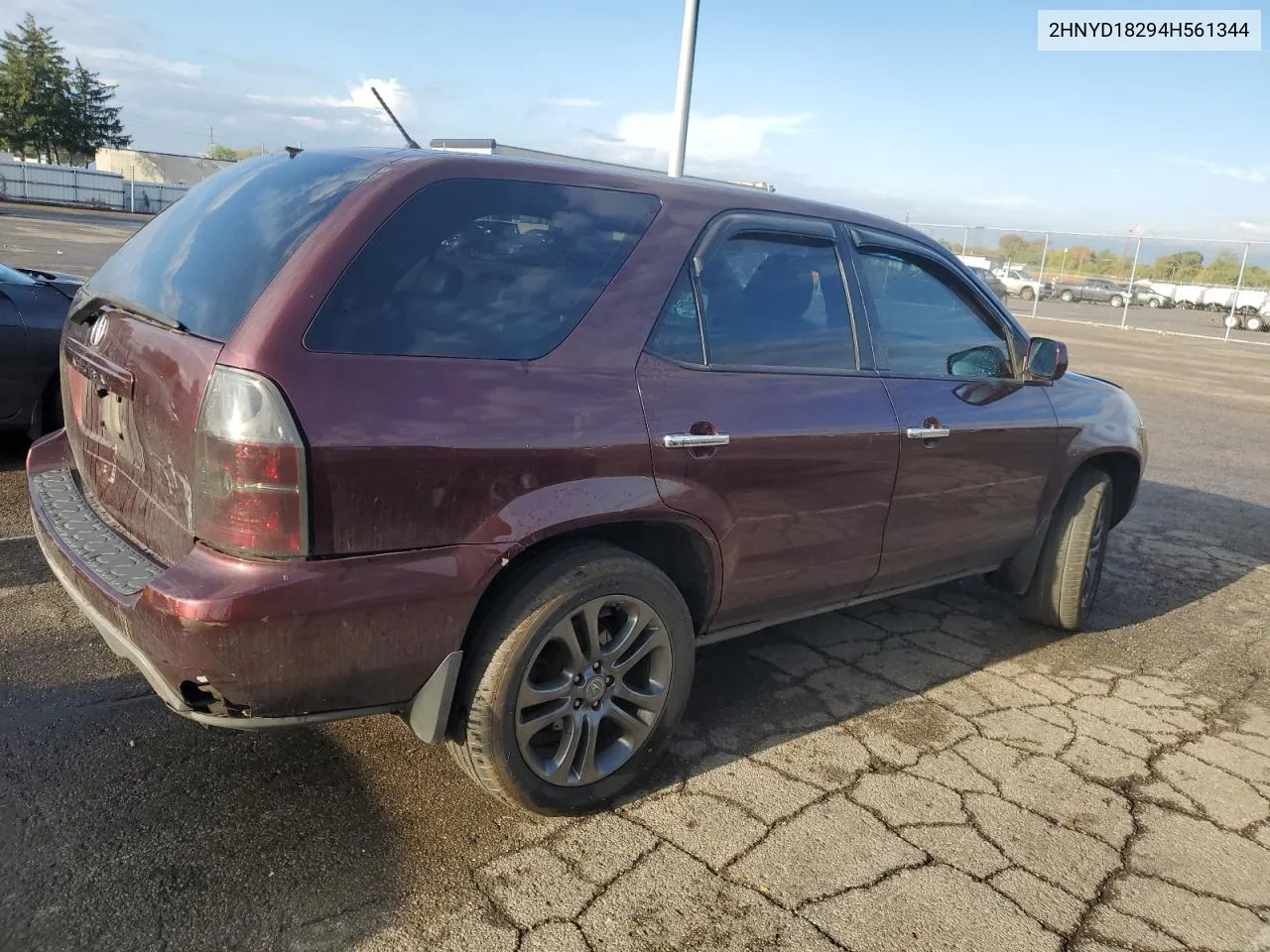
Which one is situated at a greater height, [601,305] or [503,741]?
[601,305]

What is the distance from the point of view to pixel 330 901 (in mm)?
2311

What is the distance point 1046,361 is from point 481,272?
8.30ft

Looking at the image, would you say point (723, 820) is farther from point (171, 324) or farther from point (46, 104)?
point (46, 104)

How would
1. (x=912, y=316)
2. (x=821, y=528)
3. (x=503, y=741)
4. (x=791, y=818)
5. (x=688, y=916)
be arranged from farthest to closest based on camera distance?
1. (x=912, y=316)
2. (x=821, y=528)
3. (x=791, y=818)
4. (x=503, y=741)
5. (x=688, y=916)

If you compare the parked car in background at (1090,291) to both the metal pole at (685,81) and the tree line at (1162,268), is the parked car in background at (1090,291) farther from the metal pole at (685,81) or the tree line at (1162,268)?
the metal pole at (685,81)

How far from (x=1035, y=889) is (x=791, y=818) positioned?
2.20 feet

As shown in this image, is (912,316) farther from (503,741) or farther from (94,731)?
(94,731)

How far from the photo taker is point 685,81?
8.66 meters

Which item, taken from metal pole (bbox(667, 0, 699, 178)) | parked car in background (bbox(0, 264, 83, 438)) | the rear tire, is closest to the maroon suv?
the rear tire

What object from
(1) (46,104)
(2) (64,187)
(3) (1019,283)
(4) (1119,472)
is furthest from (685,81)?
(1) (46,104)

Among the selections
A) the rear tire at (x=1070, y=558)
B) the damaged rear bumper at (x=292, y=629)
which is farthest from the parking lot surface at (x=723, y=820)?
the damaged rear bumper at (x=292, y=629)

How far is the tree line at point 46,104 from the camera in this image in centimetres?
5378

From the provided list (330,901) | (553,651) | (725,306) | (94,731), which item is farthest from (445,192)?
(94,731)

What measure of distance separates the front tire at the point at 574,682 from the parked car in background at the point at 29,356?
395 cm
